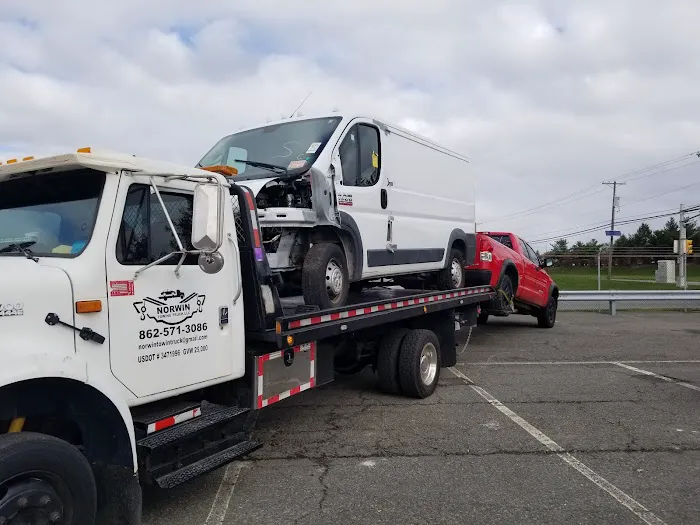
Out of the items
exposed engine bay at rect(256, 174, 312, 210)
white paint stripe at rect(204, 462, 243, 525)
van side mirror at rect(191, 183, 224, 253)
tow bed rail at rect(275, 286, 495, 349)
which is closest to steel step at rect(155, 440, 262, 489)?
white paint stripe at rect(204, 462, 243, 525)

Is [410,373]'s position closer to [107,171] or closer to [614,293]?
[107,171]

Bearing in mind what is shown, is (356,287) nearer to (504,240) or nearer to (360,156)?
(360,156)

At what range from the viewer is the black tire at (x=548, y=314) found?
13555 mm

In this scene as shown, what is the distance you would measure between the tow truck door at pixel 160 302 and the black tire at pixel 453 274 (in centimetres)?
481

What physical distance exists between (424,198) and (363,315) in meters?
2.36

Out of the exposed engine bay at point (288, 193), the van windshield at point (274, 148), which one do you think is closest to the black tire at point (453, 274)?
the van windshield at point (274, 148)

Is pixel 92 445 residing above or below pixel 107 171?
below

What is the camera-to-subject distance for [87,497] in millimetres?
2979

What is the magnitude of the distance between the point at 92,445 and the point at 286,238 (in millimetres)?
2721

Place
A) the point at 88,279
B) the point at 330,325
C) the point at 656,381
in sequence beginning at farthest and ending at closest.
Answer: the point at 656,381 → the point at 330,325 → the point at 88,279

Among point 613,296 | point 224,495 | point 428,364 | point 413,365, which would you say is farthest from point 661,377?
point 613,296

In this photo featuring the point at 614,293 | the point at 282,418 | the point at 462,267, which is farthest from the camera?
the point at 614,293

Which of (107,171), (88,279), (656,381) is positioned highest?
(107,171)

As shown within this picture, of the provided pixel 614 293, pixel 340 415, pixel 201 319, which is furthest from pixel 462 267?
pixel 614 293
